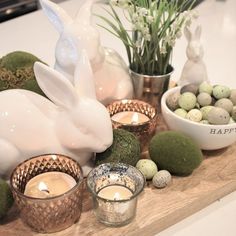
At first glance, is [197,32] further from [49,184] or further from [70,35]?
[49,184]

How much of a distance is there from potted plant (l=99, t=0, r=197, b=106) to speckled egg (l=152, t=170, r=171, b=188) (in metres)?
0.19

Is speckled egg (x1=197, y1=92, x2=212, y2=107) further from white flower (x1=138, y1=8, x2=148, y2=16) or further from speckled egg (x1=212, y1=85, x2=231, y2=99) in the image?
white flower (x1=138, y1=8, x2=148, y2=16)

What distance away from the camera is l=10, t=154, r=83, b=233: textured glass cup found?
578mm

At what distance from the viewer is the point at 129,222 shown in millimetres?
613

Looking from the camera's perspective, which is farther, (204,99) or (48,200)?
(204,99)

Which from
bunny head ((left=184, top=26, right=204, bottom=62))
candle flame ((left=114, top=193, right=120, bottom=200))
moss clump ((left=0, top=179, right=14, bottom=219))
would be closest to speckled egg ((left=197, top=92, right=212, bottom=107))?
bunny head ((left=184, top=26, right=204, bottom=62))

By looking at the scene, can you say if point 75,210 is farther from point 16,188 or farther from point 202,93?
point 202,93

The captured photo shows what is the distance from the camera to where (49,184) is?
24.4 inches

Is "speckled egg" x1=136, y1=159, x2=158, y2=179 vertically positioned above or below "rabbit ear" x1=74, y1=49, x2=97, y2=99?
below

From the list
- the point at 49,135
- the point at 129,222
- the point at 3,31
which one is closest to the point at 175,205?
the point at 129,222

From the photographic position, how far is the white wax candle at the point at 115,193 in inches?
24.2

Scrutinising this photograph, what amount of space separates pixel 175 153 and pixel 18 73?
27 centimetres

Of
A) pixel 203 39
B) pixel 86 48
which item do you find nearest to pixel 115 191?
pixel 86 48

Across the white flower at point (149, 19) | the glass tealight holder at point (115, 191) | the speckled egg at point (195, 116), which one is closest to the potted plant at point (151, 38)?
the white flower at point (149, 19)
